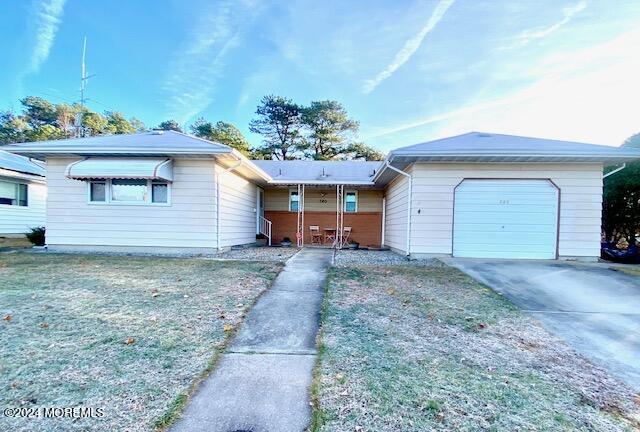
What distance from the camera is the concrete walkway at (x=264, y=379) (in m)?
1.87

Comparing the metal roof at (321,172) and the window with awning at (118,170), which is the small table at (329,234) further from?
the window with awning at (118,170)

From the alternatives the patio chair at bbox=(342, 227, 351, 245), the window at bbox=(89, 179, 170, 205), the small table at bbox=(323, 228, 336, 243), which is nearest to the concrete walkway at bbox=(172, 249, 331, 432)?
the window at bbox=(89, 179, 170, 205)

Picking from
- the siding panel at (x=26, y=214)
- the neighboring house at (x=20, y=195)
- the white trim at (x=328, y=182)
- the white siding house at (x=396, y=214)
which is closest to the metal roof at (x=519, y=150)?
the white siding house at (x=396, y=214)

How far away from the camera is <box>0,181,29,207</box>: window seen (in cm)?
1278

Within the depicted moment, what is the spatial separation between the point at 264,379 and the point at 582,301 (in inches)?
205

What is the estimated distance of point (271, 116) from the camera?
88.6 ft

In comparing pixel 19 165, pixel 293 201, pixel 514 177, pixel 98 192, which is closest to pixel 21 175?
pixel 19 165

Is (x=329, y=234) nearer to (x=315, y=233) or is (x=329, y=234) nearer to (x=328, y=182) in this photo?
(x=315, y=233)

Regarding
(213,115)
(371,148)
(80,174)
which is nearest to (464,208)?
(80,174)

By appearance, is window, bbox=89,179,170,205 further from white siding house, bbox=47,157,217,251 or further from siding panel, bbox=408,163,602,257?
siding panel, bbox=408,163,602,257

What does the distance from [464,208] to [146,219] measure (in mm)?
9238

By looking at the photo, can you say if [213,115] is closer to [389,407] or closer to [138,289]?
[138,289]

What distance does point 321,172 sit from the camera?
14.6m

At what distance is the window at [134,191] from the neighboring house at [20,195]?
671 centimetres
